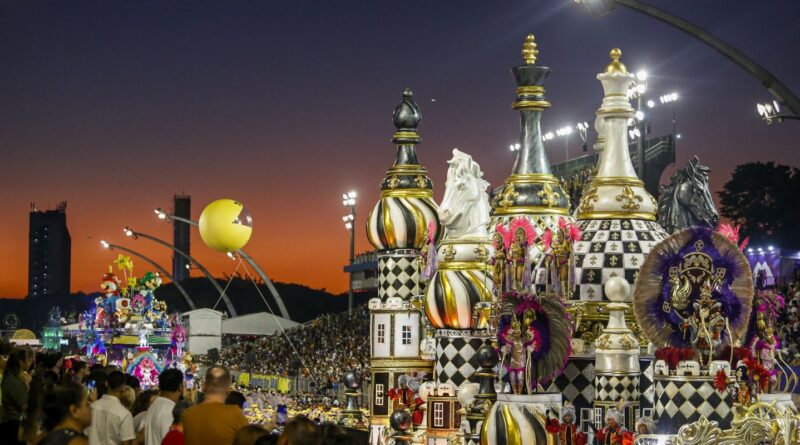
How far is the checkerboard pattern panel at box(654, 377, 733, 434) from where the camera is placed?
16344 millimetres

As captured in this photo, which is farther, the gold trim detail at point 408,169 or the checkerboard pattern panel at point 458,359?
the gold trim detail at point 408,169

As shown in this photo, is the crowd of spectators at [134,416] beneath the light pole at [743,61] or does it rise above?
beneath

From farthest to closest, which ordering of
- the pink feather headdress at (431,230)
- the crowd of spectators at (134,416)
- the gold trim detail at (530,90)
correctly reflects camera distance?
1. the pink feather headdress at (431,230)
2. the gold trim detail at (530,90)
3. the crowd of spectators at (134,416)

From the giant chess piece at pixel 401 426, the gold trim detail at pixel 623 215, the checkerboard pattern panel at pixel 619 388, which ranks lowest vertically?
the giant chess piece at pixel 401 426

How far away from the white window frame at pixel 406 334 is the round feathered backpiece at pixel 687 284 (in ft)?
26.7

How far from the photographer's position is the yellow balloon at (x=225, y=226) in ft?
87.8

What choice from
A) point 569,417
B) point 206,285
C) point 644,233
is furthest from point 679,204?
point 206,285

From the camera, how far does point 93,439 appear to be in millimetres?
12977

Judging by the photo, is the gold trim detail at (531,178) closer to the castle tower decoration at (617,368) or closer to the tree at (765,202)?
the castle tower decoration at (617,368)

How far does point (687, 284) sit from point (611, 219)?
316 centimetres

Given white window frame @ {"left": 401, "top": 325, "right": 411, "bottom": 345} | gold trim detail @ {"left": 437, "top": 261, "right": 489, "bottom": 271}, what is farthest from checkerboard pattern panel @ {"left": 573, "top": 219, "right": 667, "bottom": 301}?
white window frame @ {"left": 401, "top": 325, "right": 411, "bottom": 345}

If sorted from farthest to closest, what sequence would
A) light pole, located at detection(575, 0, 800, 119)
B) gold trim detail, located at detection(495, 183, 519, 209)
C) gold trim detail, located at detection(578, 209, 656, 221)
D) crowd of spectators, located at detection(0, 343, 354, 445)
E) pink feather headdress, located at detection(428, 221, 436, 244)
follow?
pink feather headdress, located at detection(428, 221, 436, 244), gold trim detail, located at detection(495, 183, 519, 209), gold trim detail, located at detection(578, 209, 656, 221), light pole, located at detection(575, 0, 800, 119), crowd of spectators, located at detection(0, 343, 354, 445)

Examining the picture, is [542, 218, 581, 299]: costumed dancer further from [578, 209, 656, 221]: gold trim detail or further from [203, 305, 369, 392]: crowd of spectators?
[203, 305, 369, 392]: crowd of spectators

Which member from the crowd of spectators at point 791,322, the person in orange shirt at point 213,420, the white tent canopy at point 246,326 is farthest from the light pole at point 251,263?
the person in orange shirt at point 213,420
